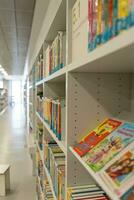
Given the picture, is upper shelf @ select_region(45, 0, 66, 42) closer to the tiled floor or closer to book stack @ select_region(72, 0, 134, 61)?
book stack @ select_region(72, 0, 134, 61)

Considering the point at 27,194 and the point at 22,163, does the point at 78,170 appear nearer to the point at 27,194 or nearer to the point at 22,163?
the point at 27,194

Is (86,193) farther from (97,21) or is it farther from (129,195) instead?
(97,21)

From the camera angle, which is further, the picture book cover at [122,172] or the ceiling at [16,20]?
the ceiling at [16,20]

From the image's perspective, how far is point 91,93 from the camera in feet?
3.65

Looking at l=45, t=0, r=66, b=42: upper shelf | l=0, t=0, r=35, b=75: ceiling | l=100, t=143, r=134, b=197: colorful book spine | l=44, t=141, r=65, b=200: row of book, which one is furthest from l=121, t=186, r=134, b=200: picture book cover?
l=0, t=0, r=35, b=75: ceiling

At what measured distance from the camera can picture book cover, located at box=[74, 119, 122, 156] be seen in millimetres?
980

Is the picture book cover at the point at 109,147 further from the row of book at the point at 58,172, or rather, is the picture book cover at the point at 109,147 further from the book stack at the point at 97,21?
the row of book at the point at 58,172

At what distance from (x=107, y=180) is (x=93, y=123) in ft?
1.46

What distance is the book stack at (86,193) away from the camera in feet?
3.27

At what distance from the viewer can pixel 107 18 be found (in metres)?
0.67

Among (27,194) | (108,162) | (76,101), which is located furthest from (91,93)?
(27,194)

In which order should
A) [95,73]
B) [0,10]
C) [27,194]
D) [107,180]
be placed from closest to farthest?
1. [107,180]
2. [95,73]
3. [27,194]
4. [0,10]

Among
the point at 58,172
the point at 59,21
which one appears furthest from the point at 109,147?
the point at 59,21

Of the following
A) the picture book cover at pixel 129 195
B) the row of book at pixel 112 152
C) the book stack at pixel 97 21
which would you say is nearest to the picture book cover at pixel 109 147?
the row of book at pixel 112 152
